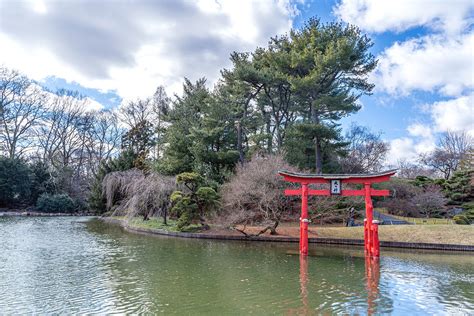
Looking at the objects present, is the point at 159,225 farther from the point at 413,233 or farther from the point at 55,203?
the point at 55,203

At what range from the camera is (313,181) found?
40.2ft

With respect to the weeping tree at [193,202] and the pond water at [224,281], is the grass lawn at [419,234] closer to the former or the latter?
the pond water at [224,281]

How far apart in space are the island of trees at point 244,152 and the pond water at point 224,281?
4.29m

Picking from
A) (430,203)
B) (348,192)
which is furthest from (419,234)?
(430,203)

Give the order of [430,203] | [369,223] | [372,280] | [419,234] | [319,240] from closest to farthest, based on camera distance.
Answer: [372,280]
[369,223]
[419,234]
[319,240]
[430,203]

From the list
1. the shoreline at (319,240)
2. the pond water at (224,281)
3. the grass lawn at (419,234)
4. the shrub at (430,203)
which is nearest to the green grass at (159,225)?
Answer: the shoreline at (319,240)

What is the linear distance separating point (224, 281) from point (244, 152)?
15864 millimetres

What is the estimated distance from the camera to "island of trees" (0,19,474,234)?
1667cm

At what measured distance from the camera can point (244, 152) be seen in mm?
23312

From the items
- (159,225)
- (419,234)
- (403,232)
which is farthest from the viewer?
(159,225)

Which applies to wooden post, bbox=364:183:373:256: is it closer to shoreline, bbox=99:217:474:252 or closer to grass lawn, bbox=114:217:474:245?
shoreline, bbox=99:217:474:252

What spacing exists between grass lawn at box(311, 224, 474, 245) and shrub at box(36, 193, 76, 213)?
2415 cm

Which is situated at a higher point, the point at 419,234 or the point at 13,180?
the point at 13,180

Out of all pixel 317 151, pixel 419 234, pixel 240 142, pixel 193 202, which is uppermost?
pixel 240 142
